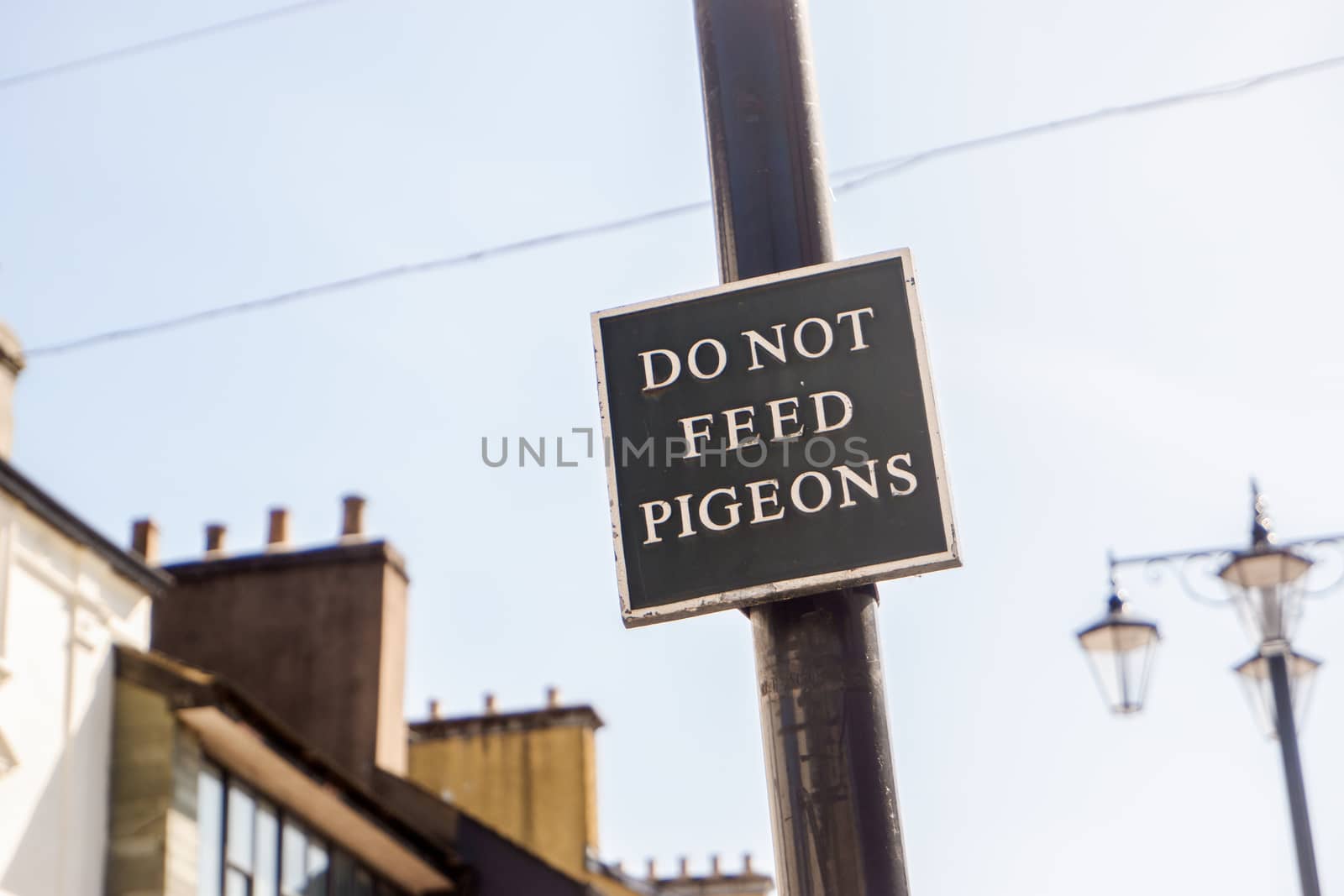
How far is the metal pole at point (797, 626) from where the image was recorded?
347 cm

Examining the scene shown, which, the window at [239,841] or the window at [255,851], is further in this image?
the window at [239,841]

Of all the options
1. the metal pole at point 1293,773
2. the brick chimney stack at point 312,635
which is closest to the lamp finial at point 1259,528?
the metal pole at point 1293,773

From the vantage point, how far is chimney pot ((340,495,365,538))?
78.4ft

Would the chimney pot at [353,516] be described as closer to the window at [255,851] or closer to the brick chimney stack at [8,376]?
the window at [255,851]

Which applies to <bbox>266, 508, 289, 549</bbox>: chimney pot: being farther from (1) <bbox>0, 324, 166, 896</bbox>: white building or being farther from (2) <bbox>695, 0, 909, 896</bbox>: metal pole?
(2) <bbox>695, 0, 909, 896</bbox>: metal pole

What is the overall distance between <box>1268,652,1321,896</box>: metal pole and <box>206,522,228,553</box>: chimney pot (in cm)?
1652

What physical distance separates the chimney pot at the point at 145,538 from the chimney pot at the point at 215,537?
2095 millimetres

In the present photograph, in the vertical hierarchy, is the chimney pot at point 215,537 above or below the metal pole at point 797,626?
above

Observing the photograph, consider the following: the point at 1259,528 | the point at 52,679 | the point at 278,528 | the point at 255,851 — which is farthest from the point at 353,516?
the point at 1259,528

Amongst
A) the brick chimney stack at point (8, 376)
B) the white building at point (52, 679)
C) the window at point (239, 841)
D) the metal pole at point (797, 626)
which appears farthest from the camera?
the window at point (239, 841)

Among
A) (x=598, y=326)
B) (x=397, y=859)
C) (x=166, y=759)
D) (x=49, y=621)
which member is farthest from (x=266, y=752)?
(x=598, y=326)

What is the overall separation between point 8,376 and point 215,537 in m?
8.39

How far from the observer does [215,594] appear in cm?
2381

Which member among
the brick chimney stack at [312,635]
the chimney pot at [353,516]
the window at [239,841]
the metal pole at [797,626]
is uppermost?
the chimney pot at [353,516]
